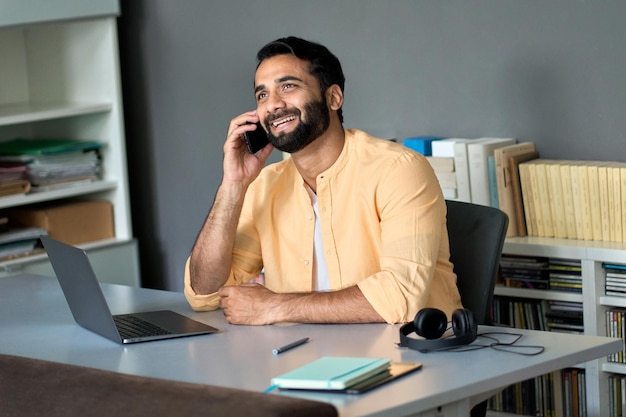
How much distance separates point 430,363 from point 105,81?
10.2ft

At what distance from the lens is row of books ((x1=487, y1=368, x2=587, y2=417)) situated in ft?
12.3

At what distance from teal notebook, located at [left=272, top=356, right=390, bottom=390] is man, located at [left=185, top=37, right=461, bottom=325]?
1.76 ft

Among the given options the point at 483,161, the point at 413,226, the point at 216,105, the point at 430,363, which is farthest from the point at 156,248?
the point at 430,363

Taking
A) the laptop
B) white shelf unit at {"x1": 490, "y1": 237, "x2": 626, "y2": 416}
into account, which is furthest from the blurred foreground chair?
white shelf unit at {"x1": 490, "y1": 237, "x2": 626, "y2": 416}

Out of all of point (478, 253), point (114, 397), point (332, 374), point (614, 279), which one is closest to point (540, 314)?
point (614, 279)

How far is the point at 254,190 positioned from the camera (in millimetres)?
3172

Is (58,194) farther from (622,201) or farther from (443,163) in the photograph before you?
(622,201)

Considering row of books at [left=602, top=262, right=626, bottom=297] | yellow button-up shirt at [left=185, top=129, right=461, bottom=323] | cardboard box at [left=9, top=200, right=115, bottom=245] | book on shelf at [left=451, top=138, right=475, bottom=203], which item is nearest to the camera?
yellow button-up shirt at [left=185, top=129, right=461, bottom=323]

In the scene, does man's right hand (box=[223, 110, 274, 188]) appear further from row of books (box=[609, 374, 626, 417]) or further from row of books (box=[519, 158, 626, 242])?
row of books (box=[609, 374, 626, 417])

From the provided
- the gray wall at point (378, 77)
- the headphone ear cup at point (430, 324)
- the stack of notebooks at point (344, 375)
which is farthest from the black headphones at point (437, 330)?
the gray wall at point (378, 77)

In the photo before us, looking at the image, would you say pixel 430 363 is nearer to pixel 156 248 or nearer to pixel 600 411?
pixel 600 411

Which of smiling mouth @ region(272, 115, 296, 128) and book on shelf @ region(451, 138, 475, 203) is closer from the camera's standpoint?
smiling mouth @ region(272, 115, 296, 128)

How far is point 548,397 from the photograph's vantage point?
384cm

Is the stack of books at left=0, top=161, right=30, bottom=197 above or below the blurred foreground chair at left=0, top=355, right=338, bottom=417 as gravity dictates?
above
